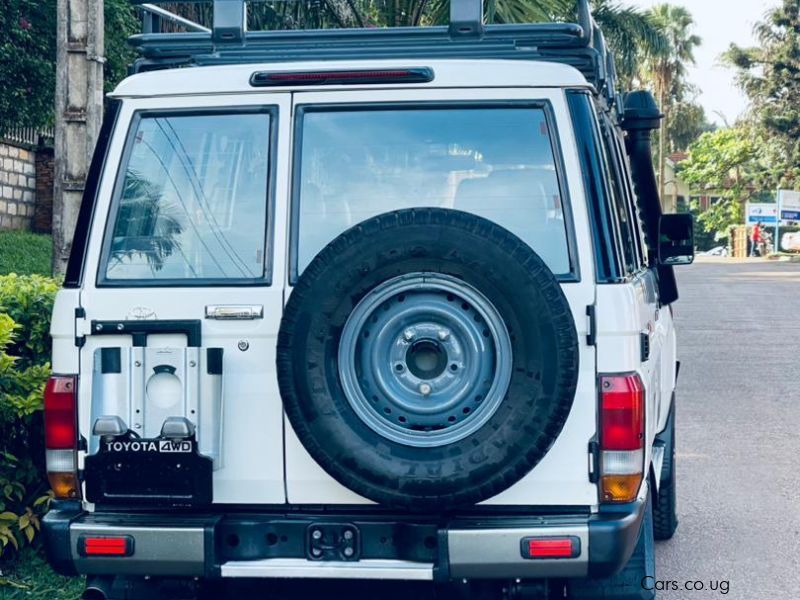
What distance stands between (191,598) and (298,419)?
0.92 meters

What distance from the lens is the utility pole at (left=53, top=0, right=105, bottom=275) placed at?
7594mm

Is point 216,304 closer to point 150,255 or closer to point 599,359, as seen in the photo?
point 150,255

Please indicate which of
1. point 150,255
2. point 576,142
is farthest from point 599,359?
point 150,255

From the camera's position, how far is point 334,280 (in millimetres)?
4180

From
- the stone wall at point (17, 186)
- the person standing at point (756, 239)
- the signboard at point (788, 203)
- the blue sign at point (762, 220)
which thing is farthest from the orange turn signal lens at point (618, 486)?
the blue sign at point (762, 220)

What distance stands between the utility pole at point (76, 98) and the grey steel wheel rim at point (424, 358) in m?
3.80

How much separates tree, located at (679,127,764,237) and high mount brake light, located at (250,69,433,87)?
72850mm

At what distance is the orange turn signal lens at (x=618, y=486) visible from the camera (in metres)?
4.33

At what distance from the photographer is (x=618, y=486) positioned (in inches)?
171

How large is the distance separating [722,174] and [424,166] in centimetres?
7584

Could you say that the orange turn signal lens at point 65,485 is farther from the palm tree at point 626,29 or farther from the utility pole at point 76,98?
the palm tree at point 626,29

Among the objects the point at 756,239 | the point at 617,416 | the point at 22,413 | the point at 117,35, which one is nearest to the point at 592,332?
the point at 617,416

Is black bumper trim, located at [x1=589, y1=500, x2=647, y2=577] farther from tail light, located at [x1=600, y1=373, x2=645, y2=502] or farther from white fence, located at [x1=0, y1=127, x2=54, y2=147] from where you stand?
white fence, located at [x1=0, y1=127, x2=54, y2=147]

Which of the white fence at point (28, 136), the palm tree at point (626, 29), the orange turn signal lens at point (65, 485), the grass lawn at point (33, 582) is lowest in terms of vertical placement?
the grass lawn at point (33, 582)
